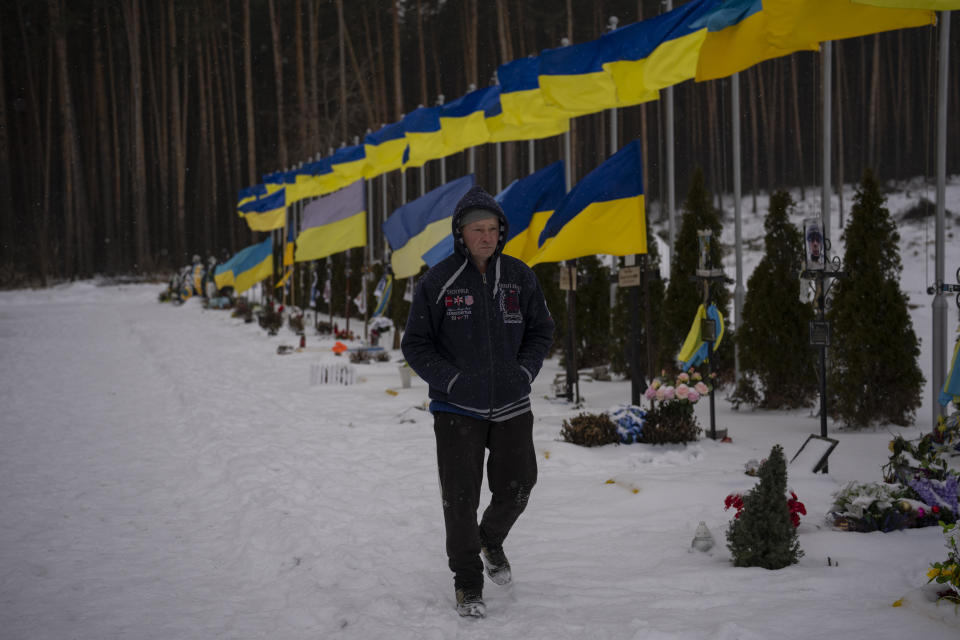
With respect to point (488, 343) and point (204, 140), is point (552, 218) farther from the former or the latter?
point (204, 140)

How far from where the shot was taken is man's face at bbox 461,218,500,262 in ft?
12.3

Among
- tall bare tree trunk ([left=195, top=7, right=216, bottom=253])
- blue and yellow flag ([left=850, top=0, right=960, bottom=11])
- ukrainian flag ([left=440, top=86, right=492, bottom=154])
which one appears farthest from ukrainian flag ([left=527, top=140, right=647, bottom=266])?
tall bare tree trunk ([left=195, top=7, right=216, bottom=253])

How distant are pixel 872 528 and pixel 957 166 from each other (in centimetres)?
3203

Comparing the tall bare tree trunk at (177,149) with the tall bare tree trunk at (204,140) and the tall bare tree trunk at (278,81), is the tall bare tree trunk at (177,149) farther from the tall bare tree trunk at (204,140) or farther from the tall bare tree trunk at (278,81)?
the tall bare tree trunk at (278,81)

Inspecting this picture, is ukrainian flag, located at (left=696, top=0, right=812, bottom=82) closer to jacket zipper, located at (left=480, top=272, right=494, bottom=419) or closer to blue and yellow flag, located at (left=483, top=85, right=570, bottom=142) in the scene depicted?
blue and yellow flag, located at (left=483, top=85, right=570, bottom=142)

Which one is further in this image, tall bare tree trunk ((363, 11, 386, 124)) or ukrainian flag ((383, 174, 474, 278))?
tall bare tree trunk ((363, 11, 386, 124))

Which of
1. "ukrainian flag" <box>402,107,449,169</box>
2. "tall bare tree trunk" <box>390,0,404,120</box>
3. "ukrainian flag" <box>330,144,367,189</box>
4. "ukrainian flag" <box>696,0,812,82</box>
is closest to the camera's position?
"ukrainian flag" <box>696,0,812,82</box>

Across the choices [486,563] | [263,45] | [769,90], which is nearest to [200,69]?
[263,45]

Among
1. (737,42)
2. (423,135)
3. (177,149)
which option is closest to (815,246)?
(737,42)

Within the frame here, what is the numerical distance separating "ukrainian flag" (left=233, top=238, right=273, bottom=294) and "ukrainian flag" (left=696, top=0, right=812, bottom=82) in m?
14.9

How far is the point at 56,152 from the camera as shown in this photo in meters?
43.2

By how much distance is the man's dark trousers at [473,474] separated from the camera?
3676 millimetres

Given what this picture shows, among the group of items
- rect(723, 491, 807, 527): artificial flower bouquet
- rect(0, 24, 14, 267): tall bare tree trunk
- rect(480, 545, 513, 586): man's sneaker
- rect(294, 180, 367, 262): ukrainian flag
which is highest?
rect(0, 24, 14, 267): tall bare tree trunk

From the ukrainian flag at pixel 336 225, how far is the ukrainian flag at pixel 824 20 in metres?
11.4
